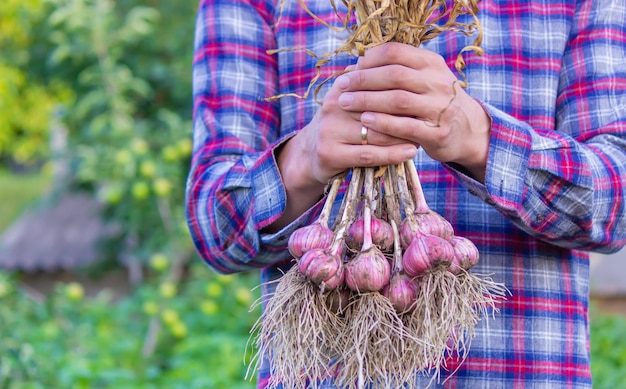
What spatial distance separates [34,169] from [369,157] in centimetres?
1766

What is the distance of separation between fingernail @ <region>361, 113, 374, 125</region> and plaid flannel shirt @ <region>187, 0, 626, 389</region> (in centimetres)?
19

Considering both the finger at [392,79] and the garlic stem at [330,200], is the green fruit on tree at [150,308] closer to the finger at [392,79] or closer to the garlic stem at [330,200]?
the garlic stem at [330,200]

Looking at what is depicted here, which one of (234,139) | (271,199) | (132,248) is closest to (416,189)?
(271,199)

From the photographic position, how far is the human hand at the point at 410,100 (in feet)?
3.07

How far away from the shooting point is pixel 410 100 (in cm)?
93

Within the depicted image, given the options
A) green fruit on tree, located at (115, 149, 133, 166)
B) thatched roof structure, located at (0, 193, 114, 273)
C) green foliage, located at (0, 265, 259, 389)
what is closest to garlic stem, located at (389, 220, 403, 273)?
green foliage, located at (0, 265, 259, 389)

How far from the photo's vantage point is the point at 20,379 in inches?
91.2

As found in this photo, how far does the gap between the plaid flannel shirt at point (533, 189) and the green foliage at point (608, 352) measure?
178 centimetres

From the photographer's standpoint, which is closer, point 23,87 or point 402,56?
point 402,56

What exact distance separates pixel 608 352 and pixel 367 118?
301 centimetres

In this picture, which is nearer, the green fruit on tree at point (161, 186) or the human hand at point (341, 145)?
the human hand at point (341, 145)

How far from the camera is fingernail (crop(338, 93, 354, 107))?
0.97m

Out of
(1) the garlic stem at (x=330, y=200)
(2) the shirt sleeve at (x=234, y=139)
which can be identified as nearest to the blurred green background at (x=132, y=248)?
(2) the shirt sleeve at (x=234, y=139)

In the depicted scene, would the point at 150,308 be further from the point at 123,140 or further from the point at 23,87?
Result: the point at 23,87
